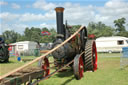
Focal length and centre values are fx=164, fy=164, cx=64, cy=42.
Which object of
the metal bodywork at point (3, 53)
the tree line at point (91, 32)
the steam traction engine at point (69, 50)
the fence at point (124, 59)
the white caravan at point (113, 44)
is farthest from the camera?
the tree line at point (91, 32)

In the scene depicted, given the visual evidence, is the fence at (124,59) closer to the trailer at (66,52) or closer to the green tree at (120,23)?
the trailer at (66,52)

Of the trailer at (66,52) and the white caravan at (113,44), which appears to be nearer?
the trailer at (66,52)

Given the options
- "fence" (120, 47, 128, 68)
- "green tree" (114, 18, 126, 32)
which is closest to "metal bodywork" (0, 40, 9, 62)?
"fence" (120, 47, 128, 68)

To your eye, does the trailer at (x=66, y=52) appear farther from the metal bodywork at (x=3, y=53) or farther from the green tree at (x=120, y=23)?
the green tree at (x=120, y=23)

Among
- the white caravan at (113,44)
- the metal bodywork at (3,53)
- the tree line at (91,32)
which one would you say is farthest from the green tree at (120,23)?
the metal bodywork at (3,53)

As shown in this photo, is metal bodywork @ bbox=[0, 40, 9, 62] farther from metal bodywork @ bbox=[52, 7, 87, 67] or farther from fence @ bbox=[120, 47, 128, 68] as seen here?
fence @ bbox=[120, 47, 128, 68]

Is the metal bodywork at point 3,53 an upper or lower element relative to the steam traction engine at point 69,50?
lower

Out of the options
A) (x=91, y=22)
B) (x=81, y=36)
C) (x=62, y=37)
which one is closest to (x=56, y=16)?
(x=62, y=37)

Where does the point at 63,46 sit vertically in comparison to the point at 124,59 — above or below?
above

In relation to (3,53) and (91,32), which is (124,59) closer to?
(3,53)

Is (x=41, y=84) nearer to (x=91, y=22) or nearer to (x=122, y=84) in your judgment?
(x=122, y=84)

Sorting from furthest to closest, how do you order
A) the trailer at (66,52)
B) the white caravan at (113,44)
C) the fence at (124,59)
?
the white caravan at (113,44) → the fence at (124,59) → the trailer at (66,52)

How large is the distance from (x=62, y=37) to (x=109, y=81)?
259 centimetres

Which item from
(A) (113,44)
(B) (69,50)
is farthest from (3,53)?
(A) (113,44)
